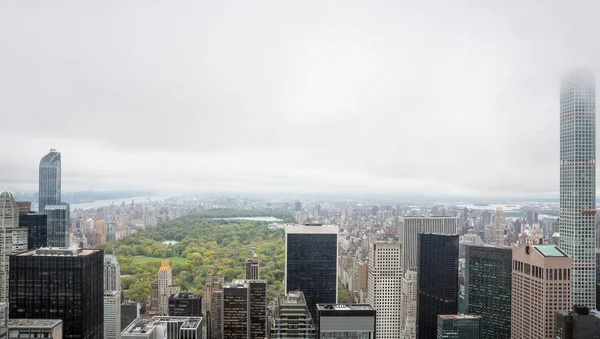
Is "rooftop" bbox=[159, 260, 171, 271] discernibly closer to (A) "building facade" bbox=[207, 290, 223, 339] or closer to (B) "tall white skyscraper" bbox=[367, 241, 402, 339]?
(A) "building facade" bbox=[207, 290, 223, 339]

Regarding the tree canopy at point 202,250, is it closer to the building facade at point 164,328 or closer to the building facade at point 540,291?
the building facade at point 164,328

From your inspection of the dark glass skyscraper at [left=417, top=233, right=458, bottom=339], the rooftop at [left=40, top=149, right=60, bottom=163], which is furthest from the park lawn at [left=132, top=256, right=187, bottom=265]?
the dark glass skyscraper at [left=417, top=233, right=458, bottom=339]

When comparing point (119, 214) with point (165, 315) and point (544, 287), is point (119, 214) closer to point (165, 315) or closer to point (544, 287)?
point (165, 315)

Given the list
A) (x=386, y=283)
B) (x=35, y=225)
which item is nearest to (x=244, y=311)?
(x=386, y=283)

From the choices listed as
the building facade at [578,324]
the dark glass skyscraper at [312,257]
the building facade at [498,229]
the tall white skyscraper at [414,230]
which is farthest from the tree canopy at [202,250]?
the building facade at [578,324]

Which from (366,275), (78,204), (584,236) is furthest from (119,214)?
(584,236)
